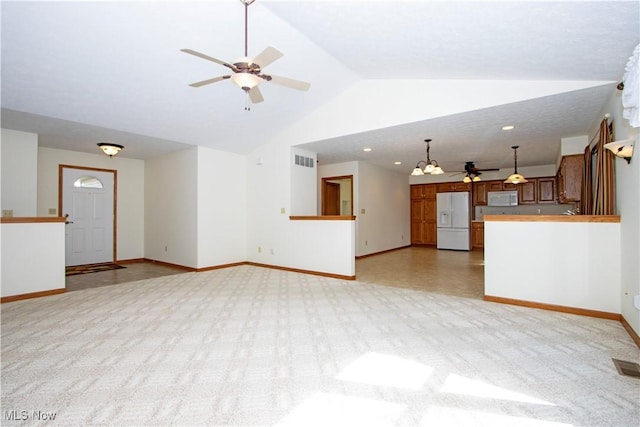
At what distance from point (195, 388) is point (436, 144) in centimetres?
519

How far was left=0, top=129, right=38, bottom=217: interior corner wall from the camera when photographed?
467cm

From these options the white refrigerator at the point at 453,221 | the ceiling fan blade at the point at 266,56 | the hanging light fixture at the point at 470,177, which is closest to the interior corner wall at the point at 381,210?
the white refrigerator at the point at 453,221

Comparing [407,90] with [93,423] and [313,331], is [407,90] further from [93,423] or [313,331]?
[93,423]

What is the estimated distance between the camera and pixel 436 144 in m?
5.41

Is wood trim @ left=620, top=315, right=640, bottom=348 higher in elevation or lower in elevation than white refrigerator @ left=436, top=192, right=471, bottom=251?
lower

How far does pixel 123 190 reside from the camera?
690cm

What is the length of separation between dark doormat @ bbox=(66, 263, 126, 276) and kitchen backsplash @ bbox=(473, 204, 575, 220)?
9.75 m

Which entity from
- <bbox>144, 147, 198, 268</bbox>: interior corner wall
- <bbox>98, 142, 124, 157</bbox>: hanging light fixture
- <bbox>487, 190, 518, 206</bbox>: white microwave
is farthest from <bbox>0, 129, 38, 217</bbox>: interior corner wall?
<bbox>487, 190, 518, 206</bbox>: white microwave

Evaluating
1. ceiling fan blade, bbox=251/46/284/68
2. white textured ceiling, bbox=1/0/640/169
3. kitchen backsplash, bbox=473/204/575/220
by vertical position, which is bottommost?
kitchen backsplash, bbox=473/204/575/220

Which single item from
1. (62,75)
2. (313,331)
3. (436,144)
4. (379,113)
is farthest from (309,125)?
(313,331)

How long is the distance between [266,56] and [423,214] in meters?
8.63

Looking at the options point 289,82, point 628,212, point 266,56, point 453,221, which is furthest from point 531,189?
point 266,56

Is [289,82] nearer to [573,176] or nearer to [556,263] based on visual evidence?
[556,263]

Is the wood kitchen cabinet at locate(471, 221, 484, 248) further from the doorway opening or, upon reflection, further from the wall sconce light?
the wall sconce light
